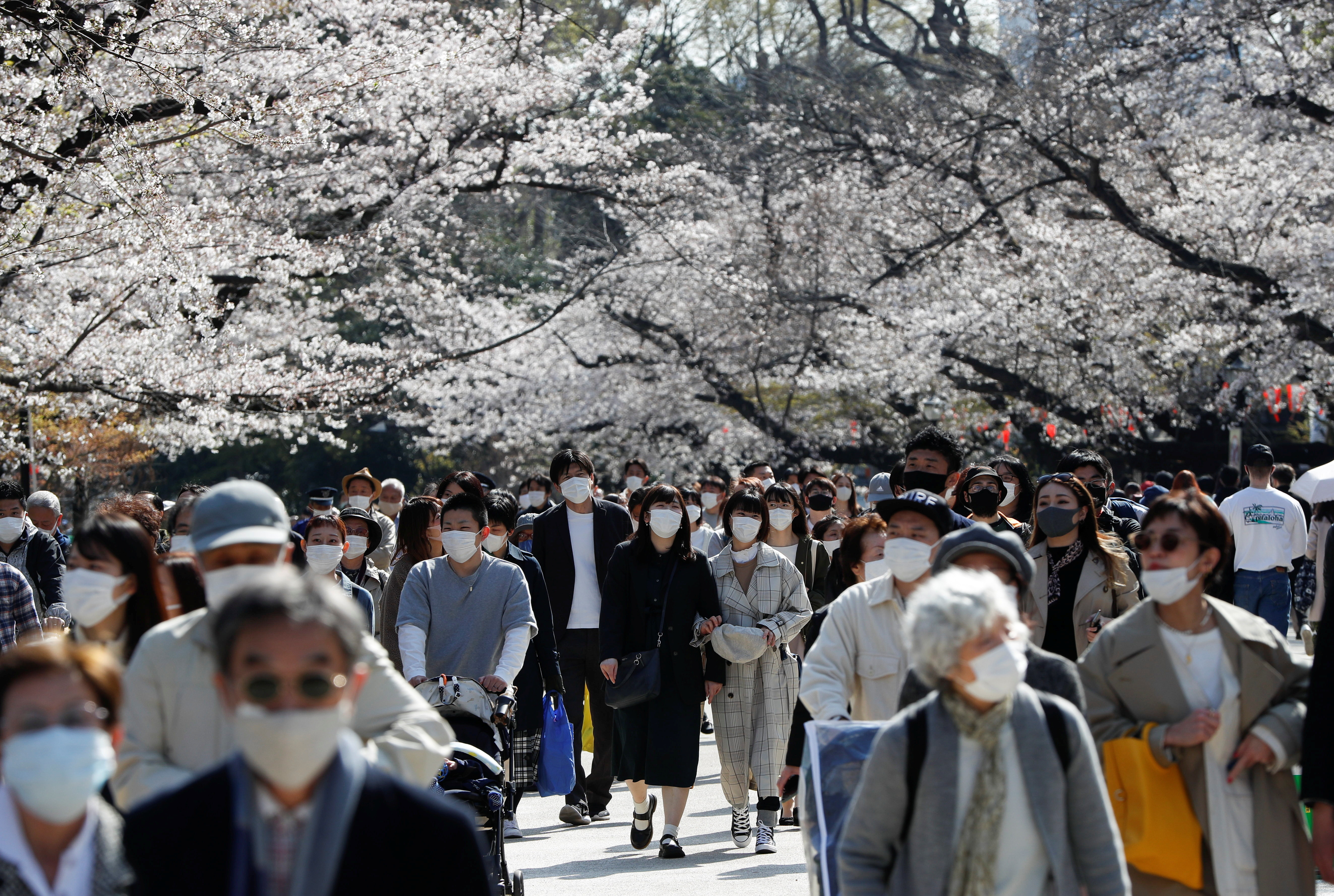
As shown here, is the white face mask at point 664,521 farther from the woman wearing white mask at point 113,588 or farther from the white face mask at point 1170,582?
the woman wearing white mask at point 113,588

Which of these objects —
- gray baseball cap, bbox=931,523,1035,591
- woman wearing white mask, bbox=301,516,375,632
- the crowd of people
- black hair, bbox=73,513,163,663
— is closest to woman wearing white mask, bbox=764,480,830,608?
the crowd of people

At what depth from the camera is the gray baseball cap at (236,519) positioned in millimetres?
3486

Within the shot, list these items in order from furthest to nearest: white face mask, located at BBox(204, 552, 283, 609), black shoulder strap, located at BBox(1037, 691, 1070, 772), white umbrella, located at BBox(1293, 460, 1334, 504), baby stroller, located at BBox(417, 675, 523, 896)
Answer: white umbrella, located at BBox(1293, 460, 1334, 504), baby stroller, located at BBox(417, 675, 523, 896), white face mask, located at BBox(204, 552, 283, 609), black shoulder strap, located at BBox(1037, 691, 1070, 772)

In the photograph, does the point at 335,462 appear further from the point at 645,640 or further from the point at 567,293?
the point at 645,640

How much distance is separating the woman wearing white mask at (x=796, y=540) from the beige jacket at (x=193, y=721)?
6280 millimetres

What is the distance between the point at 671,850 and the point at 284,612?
18.8 feet

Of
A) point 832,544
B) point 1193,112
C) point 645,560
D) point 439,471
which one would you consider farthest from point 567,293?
point 645,560

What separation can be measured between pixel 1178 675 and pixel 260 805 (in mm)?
2727

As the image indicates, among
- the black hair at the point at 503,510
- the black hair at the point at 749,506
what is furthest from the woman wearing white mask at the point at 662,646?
the black hair at the point at 503,510

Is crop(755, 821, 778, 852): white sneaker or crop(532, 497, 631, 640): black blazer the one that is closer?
crop(755, 821, 778, 852): white sneaker

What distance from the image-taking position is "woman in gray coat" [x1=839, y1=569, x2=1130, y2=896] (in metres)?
3.23

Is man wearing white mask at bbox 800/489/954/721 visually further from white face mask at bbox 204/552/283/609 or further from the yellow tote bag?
white face mask at bbox 204/552/283/609

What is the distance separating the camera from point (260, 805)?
254 centimetres

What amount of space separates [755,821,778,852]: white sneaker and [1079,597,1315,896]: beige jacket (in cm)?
394
